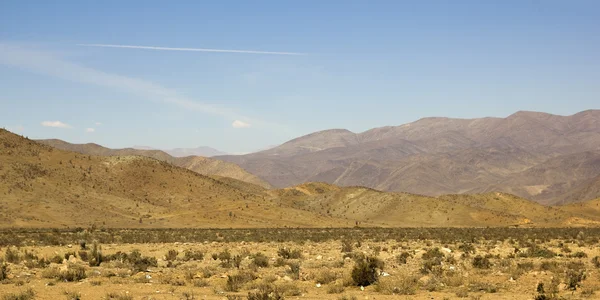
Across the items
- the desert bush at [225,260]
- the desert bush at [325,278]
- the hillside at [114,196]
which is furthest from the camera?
the hillside at [114,196]

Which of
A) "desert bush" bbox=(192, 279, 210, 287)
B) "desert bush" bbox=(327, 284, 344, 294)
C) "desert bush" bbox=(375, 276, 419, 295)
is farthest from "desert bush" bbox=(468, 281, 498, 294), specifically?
"desert bush" bbox=(192, 279, 210, 287)

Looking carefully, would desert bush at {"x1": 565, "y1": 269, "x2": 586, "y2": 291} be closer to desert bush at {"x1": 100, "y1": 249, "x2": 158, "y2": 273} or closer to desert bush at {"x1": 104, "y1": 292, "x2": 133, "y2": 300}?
desert bush at {"x1": 104, "y1": 292, "x2": 133, "y2": 300}

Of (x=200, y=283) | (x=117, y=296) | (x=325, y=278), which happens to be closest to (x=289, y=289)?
(x=325, y=278)

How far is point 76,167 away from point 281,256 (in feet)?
238

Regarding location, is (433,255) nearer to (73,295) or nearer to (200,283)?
(200,283)

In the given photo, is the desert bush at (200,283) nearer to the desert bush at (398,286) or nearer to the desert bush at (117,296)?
the desert bush at (117,296)

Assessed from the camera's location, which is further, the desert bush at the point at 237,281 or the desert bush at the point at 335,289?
the desert bush at the point at 237,281

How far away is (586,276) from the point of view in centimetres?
2003

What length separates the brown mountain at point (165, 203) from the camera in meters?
72.8

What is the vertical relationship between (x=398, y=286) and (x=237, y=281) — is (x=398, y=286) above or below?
above

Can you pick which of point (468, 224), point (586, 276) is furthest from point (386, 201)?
point (586, 276)

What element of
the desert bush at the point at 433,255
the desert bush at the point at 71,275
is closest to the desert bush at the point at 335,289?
the desert bush at the point at 71,275

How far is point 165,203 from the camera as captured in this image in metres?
A: 91.2

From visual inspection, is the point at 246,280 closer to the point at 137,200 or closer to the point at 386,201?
the point at 137,200
